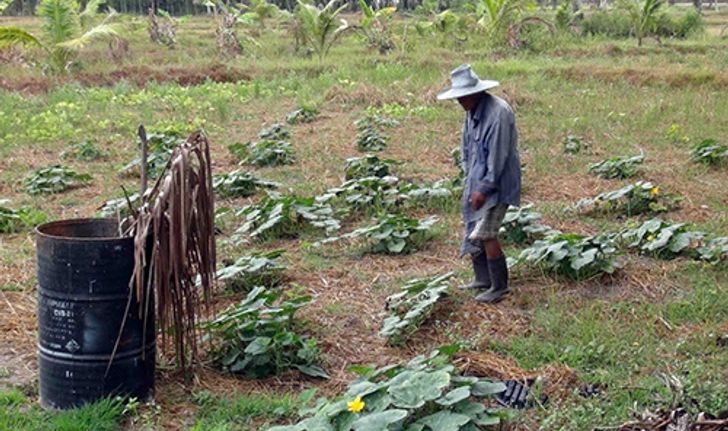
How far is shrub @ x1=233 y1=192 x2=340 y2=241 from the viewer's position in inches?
312

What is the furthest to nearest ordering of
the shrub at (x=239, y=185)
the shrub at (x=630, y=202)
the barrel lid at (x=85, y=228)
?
the shrub at (x=239, y=185) < the shrub at (x=630, y=202) < the barrel lid at (x=85, y=228)

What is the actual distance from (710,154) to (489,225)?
526 centimetres

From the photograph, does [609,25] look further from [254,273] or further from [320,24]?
[254,273]

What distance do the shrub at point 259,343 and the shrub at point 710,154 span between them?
21.5ft

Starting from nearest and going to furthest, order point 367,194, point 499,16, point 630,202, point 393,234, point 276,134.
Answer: point 393,234, point 630,202, point 367,194, point 276,134, point 499,16

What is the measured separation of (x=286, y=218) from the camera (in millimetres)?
8133

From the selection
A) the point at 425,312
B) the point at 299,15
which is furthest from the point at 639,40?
the point at 425,312

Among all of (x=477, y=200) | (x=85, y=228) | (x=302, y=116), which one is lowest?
(x=302, y=116)

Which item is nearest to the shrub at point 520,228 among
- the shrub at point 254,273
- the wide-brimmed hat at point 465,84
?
the wide-brimmed hat at point 465,84

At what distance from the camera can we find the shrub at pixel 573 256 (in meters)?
6.36

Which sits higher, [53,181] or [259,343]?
[259,343]

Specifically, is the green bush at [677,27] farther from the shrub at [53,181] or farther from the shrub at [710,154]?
the shrub at [53,181]

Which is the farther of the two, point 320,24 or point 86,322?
point 320,24

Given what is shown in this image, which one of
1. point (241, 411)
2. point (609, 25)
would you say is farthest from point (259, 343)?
point (609, 25)
